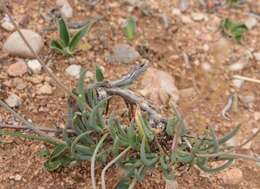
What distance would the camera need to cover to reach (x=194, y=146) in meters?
1.80

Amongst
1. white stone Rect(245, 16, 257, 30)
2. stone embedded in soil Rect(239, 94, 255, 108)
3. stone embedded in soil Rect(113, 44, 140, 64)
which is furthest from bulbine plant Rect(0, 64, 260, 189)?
white stone Rect(245, 16, 257, 30)

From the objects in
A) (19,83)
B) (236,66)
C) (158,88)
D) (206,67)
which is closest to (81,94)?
(19,83)

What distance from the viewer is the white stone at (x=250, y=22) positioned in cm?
273

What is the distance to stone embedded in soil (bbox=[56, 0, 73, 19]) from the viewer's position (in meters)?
2.50

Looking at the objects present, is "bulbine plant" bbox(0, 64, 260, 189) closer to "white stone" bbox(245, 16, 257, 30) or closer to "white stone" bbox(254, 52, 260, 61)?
"white stone" bbox(254, 52, 260, 61)

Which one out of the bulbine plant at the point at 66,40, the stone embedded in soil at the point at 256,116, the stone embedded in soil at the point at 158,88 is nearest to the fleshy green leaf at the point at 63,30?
the bulbine plant at the point at 66,40

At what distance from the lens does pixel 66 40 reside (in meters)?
2.34

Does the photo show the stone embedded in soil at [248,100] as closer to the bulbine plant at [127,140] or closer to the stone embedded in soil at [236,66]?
the stone embedded in soil at [236,66]

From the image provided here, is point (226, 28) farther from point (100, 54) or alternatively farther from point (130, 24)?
point (100, 54)

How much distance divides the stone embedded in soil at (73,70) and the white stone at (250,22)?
86cm

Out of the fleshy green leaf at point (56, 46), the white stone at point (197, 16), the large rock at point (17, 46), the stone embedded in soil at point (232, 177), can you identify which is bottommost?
the stone embedded in soil at point (232, 177)

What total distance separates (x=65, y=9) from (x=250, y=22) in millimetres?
857

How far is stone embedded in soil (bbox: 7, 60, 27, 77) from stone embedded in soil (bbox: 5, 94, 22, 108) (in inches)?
4.1

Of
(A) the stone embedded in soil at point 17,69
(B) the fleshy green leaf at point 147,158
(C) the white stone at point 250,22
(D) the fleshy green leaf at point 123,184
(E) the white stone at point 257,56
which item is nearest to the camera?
(B) the fleshy green leaf at point 147,158
